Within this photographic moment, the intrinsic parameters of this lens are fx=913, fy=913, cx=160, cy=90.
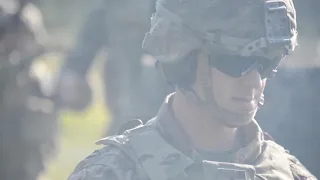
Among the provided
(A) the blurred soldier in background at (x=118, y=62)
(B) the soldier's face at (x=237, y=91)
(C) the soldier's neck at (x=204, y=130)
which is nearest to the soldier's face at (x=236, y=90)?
(B) the soldier's face at (x=237, y=91)

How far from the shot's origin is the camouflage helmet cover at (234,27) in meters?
3.52

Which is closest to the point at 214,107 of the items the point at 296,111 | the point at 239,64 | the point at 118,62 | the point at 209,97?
the point at 209,97

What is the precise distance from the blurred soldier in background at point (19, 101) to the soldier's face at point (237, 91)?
4.44m

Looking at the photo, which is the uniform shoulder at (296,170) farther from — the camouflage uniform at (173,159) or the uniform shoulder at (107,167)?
the uniform shoulder at (107,167)

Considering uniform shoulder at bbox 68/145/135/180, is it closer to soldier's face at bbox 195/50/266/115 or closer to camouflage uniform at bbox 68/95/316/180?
camouflage uniform at bbox 68/95/316/180

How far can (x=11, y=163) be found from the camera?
26.1 feet

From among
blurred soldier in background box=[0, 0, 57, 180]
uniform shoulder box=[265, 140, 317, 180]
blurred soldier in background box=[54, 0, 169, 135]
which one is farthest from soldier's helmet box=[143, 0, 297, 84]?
blurred soldier in background box=[54, 0, 169, 135]

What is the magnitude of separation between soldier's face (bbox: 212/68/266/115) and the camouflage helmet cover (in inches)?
3.8

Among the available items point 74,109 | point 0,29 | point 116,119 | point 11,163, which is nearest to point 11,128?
point 11,163

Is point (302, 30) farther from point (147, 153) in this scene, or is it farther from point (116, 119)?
point (147, 153)

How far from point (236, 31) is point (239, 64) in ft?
0.42

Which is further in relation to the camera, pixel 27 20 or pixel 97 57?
pixel 97 57

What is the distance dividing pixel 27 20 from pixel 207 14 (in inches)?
185

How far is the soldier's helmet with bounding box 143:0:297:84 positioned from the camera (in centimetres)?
352
